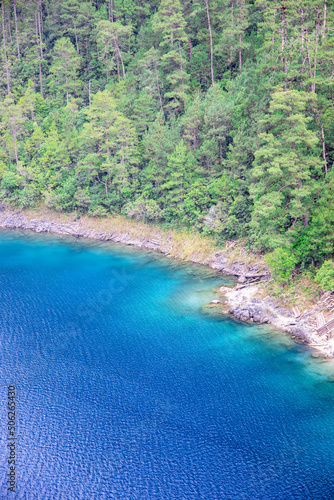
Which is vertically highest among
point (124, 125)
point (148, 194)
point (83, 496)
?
point (124, 125)

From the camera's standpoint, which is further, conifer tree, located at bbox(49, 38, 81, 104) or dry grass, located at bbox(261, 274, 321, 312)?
conifer tree, located at bbox(49, 38, 81, 104)

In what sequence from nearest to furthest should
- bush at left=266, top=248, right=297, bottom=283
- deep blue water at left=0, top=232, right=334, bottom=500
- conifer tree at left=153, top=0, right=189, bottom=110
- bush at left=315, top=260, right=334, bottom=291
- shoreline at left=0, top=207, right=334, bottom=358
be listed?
deep blue water at left=0, top=232, right=334, bottom=500 < bush at left=315, top=260, right=334, bottom=291 < shoreline at left=0, top=207, right=334, bottom=358 < bush at left=266, top=248, right=297, bottom=283 < conifer tree at left=153, top=0, right=189, bottom=110

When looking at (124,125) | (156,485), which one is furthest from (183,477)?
(124,125)

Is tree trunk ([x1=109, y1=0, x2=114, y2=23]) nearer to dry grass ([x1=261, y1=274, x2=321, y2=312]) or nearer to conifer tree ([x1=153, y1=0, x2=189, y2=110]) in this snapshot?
conifer tree ([x1=153, y1=0, x2=189, y2=110])

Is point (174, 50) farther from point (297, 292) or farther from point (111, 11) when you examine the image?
point (297, 292)

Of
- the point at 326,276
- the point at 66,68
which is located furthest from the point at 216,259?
the point at 66,68

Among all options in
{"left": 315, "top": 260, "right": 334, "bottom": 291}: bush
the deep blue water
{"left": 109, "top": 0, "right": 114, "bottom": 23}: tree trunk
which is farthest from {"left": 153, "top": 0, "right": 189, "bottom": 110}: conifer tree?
{"left": 315, "top": 260, "right": 334, "bottom": 291}: bush

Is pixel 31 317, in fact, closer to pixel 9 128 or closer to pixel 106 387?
pixel 106 387

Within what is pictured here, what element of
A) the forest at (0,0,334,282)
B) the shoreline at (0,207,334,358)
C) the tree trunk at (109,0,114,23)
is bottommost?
the shoreline at (0,207,334,358)
